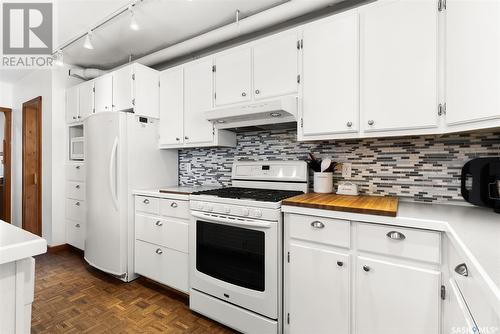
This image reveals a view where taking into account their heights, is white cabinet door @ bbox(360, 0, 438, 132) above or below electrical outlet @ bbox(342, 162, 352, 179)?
above

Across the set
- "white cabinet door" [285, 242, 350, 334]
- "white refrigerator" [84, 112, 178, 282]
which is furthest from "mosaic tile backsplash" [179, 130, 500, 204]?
"white refrigerator" [84, 112, 178, 282]

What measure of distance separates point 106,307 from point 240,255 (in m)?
1.31

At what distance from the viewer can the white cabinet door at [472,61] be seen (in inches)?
43.1

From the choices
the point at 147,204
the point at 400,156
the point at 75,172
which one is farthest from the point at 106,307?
the point at 400,156

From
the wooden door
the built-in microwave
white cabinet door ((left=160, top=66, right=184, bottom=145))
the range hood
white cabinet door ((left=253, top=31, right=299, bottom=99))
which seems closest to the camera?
the range hood

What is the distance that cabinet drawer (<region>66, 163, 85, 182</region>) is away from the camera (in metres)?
3.17

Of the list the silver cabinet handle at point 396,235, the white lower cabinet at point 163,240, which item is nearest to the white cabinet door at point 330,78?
the silver cabinet handle at point 396,235

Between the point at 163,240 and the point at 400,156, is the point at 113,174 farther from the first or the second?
the point at 400,156

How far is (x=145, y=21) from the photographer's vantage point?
7.97 feet

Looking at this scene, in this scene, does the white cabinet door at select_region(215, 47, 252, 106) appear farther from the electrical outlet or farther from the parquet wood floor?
the parquet wood floor

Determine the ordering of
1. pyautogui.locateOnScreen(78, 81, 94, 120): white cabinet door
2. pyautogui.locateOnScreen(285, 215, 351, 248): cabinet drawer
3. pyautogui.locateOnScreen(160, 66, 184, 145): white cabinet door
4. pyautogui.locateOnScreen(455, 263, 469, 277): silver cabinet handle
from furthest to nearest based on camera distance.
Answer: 1. pyautogui.locateOnScreen(78, 81, 94, 120): white cabinet door
2. pyautogui.locateOnScreen(160, 66, 184, 145): white cabinet door
3. pyautogui.locateOnScreen(285, 215, 351, 248): cabinet drawer
4. pyautogui.locateOnScreen(455, 263, 469, 277): silver cabinet handle

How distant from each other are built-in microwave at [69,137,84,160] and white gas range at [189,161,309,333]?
221 cm

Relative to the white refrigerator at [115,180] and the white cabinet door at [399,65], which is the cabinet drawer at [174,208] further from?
the white cabinet door at [399,65]

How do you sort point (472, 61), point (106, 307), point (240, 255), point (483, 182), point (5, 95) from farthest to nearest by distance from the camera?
1. point (5, 95)
2. point (106, 307)
3. point (240, 255)
4. point (483, 182)
5. point (472, 61)
